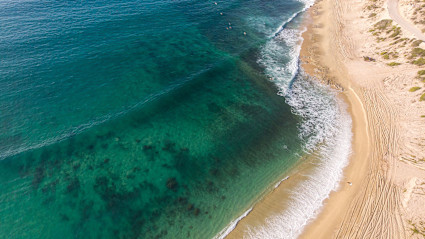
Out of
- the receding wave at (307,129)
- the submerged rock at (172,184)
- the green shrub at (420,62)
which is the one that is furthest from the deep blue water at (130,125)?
the green shrub at (420,62)

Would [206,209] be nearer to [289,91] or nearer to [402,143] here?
[289,91]

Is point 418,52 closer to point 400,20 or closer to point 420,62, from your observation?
point 420,62

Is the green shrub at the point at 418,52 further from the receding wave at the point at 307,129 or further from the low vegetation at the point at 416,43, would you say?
the receding wave at the point at 307,129

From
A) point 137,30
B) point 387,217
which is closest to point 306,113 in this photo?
point 387,217

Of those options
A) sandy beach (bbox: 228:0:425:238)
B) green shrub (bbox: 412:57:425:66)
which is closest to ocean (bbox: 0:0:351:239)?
sandy beach (bbox: 228:0:425:238)

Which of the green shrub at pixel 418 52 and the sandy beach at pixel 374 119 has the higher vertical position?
the green shrub at pixel 418 52

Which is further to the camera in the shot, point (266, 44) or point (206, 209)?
point (266, 44)

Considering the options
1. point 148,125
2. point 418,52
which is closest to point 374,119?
point 418,52
